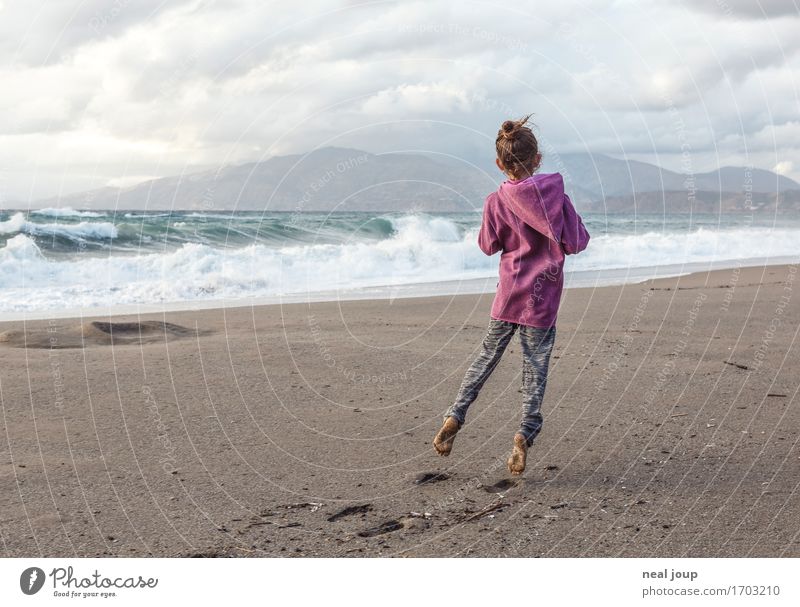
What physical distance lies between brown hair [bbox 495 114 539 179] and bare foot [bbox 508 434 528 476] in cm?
160

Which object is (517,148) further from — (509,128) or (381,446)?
(381,446)

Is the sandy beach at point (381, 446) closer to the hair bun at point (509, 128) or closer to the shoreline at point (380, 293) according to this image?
the hair bun at point (509, 128)

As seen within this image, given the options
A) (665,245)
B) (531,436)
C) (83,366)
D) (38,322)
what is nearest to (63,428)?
(83,366)

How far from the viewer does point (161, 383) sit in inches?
280

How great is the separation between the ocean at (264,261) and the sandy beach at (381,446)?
17.9 feet

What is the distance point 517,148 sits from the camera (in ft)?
15.5

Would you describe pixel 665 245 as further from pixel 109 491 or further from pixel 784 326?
pixel 109 491

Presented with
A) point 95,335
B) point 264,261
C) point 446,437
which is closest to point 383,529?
point 446,437

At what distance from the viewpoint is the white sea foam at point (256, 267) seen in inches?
610

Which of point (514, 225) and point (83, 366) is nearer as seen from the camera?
point (514, 225)

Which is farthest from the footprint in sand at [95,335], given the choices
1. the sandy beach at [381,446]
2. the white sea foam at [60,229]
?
the white sea foam at [60,229]

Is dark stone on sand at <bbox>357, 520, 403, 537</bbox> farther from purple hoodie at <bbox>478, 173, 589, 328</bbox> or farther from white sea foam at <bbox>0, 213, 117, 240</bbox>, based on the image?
white sea foam at <bbox>0, 213, 117, 240</bbox>
